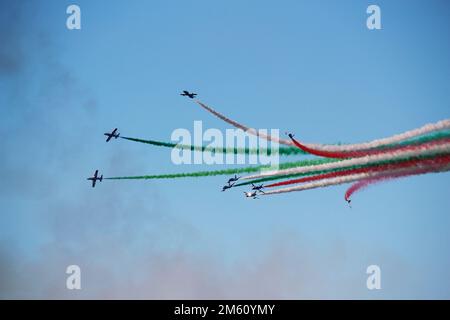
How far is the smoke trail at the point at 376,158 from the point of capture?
31.3 metres

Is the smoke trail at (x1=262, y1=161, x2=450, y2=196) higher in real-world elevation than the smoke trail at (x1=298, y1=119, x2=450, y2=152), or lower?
lower

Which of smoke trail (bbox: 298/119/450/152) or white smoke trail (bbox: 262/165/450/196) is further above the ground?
smoke trail (bbox: 298/119/450/152)

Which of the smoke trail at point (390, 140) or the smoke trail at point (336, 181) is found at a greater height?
the smoke trail at point (390, 140)

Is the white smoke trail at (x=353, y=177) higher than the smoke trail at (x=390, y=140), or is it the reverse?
the smoke trail at (x=390, y=140)

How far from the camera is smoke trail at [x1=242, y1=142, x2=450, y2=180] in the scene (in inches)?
1233

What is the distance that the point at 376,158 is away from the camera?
113ft
